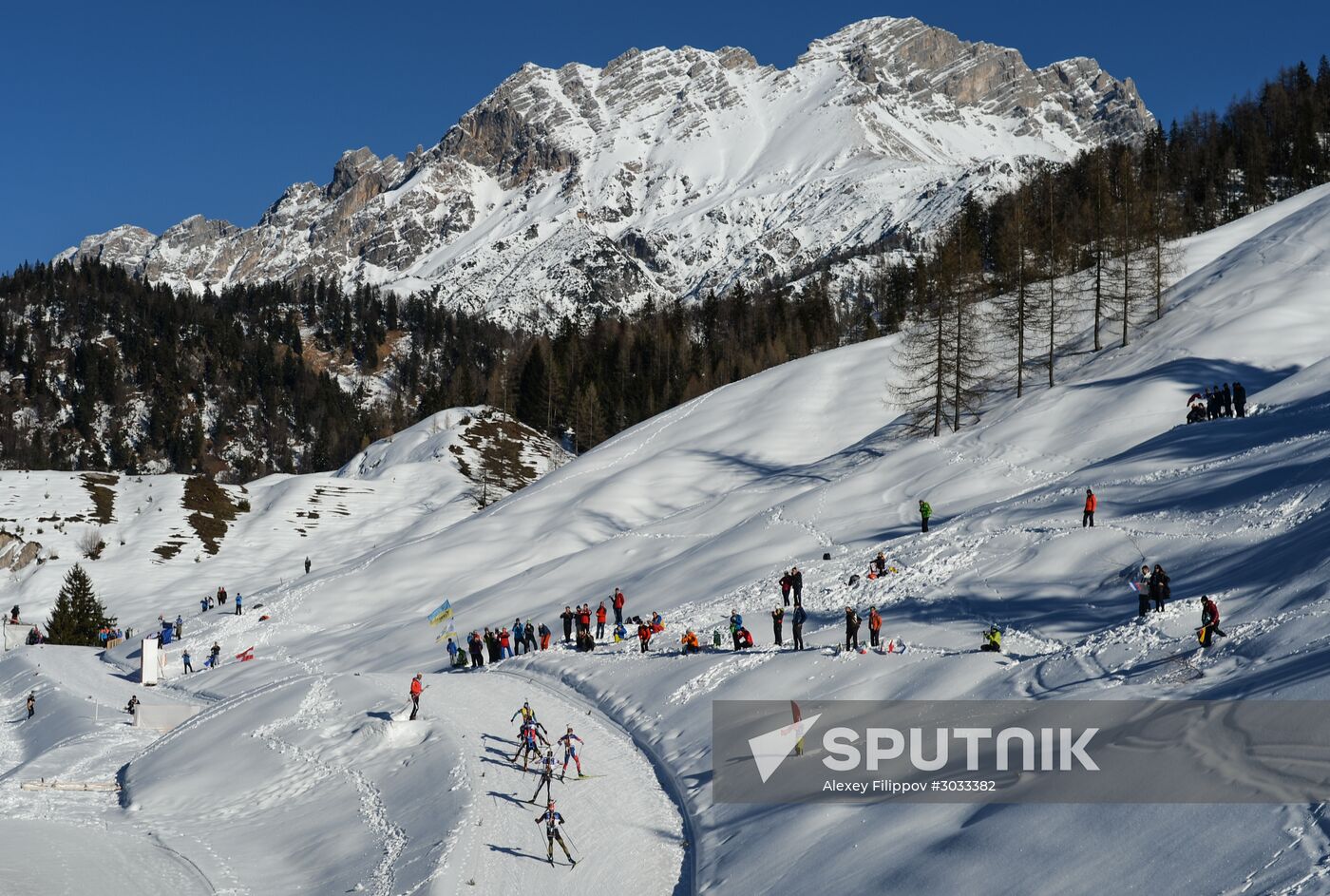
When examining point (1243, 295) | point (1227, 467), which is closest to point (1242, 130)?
point (1243, 295)

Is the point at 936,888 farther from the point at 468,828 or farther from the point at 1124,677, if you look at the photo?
the point at 468,828

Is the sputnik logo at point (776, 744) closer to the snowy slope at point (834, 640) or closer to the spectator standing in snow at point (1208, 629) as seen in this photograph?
the snowy slope at point (834, 640)

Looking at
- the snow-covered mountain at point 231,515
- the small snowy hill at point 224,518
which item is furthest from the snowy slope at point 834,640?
the snow-covered mountain at point 231,515

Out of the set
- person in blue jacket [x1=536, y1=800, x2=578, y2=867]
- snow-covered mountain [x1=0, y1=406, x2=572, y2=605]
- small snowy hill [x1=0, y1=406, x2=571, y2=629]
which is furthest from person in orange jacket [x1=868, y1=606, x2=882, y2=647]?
snow-covered mountain [x1=0, y1=406, x2=572, y2=605]

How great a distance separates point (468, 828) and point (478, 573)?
32.0 m

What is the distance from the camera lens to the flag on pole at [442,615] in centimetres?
4634

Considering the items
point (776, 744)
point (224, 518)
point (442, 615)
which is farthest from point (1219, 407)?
point (224, 518)

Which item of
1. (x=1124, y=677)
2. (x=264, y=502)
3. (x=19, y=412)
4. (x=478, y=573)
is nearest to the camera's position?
(x=1124, y=677)

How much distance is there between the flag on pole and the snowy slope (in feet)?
2.45

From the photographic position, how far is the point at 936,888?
1630 cm

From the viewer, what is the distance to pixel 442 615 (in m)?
46.5

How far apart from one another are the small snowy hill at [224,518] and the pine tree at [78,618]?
3.63 m

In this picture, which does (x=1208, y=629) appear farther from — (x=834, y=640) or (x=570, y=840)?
(x=570, y=840)

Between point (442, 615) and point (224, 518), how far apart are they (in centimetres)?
4472
